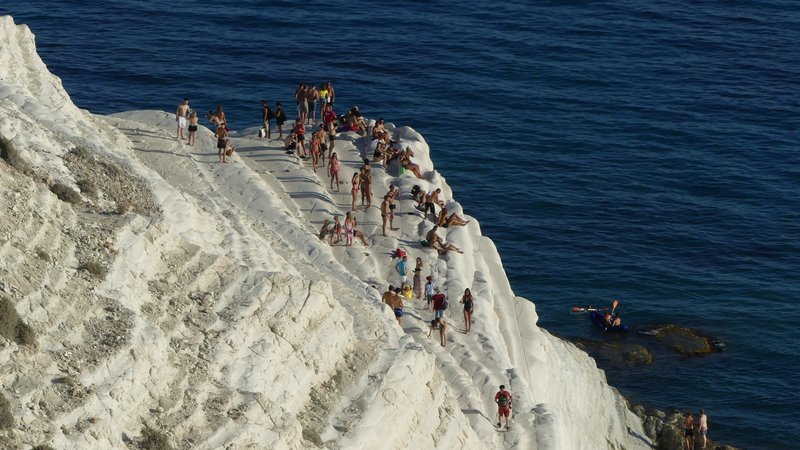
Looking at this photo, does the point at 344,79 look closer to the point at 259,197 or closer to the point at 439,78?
the point at 439,78

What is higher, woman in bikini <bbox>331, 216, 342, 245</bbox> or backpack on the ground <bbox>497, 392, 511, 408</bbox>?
woman in bikini <bbox>331, 216, 342, 245</bbox>

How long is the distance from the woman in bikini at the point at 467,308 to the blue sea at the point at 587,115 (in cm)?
1126

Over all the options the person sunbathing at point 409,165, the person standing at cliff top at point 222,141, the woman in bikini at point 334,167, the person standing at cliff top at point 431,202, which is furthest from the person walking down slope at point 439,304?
the person standing at cliff top at point 222,141

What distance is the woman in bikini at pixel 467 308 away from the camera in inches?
1827

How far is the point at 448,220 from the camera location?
53.8m

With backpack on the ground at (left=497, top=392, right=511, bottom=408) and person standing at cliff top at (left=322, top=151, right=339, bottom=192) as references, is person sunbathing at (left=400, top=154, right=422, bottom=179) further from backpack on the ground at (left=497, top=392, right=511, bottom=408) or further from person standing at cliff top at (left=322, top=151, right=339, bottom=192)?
backpack on the ground at (left=497, top=392, right=511, bottom=408)

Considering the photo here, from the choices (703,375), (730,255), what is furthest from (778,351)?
(730,255)

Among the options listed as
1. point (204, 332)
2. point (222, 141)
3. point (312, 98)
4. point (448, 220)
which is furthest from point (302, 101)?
point (204, 332)

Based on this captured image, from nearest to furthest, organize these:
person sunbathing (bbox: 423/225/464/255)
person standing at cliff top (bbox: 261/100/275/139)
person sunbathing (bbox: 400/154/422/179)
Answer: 1. person sunbathing (bbox: 423/225/464/255)
2. person sunbathing (bbox: 400/154/422/179)
3. person standing at cliff top (bbox: 261/100/275/139)

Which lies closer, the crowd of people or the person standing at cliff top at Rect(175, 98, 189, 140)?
the crowd of people

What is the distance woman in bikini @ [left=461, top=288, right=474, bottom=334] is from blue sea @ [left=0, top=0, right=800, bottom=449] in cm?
1126

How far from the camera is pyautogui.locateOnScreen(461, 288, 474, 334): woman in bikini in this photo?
46406 millimetres

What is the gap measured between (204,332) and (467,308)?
16.8m

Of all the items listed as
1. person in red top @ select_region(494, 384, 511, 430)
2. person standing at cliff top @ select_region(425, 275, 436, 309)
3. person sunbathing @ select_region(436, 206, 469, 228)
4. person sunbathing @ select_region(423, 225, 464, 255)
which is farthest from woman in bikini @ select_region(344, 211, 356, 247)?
person in red top @ select_region(494, 384, 511, 430)
